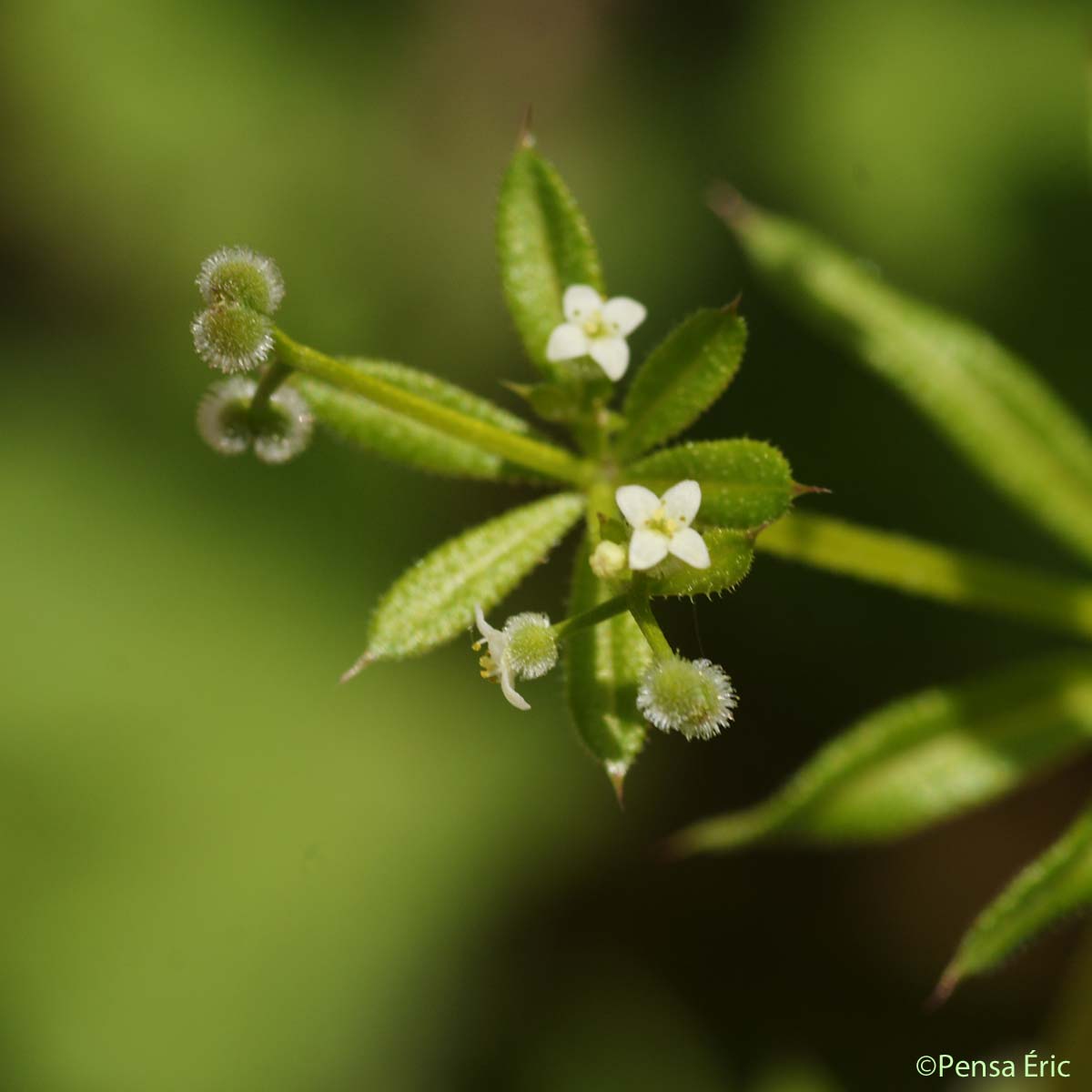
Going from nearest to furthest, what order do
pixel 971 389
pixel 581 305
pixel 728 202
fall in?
pixel 581 305
pixel 971 389
pixel 728 202

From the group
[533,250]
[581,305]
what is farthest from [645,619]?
[533,250]

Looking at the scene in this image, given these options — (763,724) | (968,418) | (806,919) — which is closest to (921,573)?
(968,418)

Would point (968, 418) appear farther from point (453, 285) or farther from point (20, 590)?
point (20, 590)

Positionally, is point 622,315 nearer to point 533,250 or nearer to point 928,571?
point 533,250

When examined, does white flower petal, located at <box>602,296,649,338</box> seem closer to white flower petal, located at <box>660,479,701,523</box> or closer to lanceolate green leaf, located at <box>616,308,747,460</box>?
lanceolate green leaf, located at <box>616,308,747,460</box>

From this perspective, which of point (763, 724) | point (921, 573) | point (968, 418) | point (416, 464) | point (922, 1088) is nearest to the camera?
point (416, 464)

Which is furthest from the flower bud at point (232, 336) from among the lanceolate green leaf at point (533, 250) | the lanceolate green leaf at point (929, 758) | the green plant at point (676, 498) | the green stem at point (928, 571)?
the lanceolate green leaf at point (929, 758)
